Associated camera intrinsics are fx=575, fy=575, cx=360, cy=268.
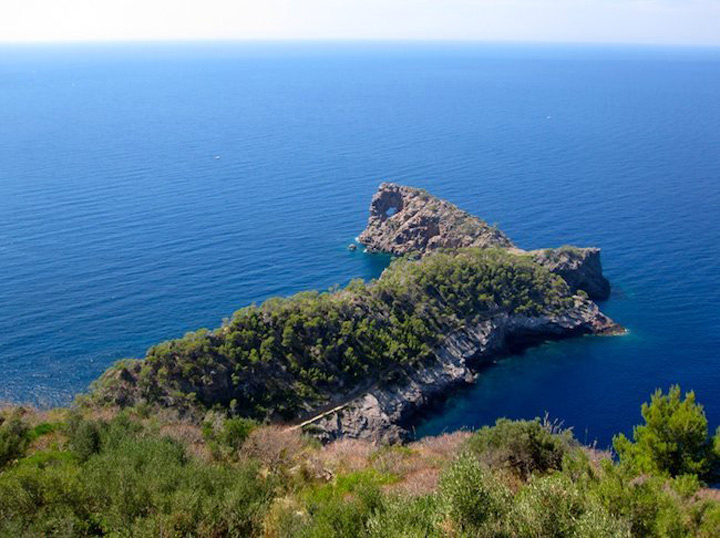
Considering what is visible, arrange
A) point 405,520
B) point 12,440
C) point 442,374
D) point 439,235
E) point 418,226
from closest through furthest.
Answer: point 405,520, point 12,440, point 442,374, point 439,235, point 418,226

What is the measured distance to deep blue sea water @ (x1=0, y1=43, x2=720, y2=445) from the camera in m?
60.9

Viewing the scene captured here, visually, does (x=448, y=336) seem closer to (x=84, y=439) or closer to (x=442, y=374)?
(x=442, y=374)

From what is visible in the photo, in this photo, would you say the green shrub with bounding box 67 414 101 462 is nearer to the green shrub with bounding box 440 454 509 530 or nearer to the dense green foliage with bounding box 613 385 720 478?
the green shrub with bounding box 440 454 509 530

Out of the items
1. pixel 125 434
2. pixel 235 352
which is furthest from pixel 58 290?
pixel 125 434

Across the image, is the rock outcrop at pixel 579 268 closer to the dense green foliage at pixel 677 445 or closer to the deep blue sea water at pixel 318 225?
the deep blue sea water at pixel 318 225

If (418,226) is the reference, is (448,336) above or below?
below

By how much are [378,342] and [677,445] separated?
31821mm

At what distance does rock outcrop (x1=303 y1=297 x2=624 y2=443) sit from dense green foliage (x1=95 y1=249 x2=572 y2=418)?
1.43m

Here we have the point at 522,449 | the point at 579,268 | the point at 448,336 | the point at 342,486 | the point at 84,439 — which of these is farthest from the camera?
the point at 579,268

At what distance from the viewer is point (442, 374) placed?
5994cm

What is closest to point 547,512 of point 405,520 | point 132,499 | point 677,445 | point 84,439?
point 405,520

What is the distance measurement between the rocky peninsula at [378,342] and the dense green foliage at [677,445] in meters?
23.9

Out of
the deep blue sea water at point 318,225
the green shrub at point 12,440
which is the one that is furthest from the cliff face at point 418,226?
the green shrub at point 12,440

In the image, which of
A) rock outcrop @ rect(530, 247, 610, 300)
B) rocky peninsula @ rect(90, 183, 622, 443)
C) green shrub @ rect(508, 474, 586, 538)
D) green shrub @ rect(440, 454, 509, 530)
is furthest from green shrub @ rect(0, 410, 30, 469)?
rock outcrop @ rect(530, 247, 610, 300)
